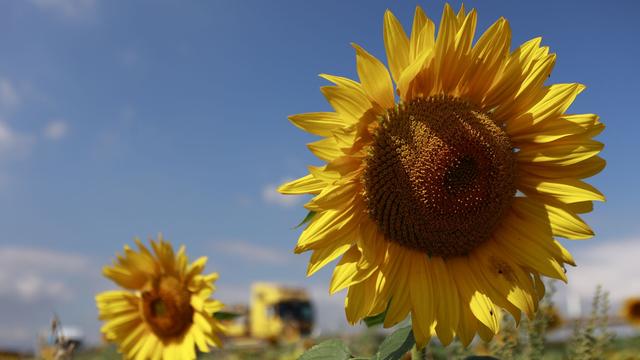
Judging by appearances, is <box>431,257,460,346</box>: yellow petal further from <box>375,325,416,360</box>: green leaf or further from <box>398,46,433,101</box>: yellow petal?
<box>398,46,433,101</box>: yellow petal

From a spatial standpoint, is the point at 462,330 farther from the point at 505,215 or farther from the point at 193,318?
the point at 193,318

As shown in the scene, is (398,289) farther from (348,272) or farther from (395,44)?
(395,44)

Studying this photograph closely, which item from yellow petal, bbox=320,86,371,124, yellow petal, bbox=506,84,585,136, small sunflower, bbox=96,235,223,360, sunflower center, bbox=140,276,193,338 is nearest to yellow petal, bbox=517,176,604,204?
yellow petal, bbox=506,84,585,136

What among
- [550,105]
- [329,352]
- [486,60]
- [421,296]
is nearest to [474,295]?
[421,296]

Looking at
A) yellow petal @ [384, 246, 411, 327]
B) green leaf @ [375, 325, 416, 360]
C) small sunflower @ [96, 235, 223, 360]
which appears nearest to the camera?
green leaf @ [375, 325, 416, 360]

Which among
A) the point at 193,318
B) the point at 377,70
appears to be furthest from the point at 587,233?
the point at 193,318

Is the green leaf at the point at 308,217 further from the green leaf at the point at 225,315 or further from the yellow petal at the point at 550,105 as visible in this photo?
the green leaf at the point at 225,315
